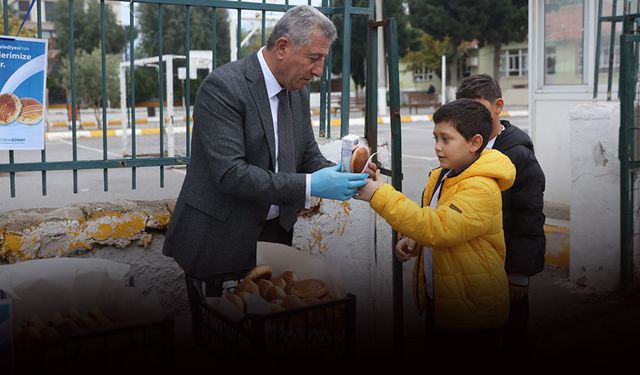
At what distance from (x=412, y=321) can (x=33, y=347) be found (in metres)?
3.22

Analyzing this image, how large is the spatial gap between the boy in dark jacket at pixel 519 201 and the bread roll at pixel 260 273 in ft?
3.74

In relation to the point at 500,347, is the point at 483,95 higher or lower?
higher

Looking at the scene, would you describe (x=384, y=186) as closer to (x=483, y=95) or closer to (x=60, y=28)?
(x=483, y=95)

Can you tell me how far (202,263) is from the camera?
9.55 ft

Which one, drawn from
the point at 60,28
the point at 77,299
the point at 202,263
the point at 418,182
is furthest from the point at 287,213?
the point at 60,28

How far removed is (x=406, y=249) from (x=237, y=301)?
1.01 metres

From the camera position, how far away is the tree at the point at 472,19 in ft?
125

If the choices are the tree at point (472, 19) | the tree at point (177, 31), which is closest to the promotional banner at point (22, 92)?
the tree at point (177, 31)

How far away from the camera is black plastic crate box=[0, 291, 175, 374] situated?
6.26 ft

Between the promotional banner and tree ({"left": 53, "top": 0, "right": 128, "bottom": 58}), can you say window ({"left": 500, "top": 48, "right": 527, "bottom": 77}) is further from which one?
the promotional banner

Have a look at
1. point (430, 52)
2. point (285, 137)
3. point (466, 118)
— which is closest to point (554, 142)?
point (466, 118)

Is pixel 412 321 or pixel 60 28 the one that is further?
pixel 60 28

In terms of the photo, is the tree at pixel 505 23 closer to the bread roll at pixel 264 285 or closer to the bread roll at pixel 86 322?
the bread roll at pixel 264 285

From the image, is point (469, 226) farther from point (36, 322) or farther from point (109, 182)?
point (109, 182)
